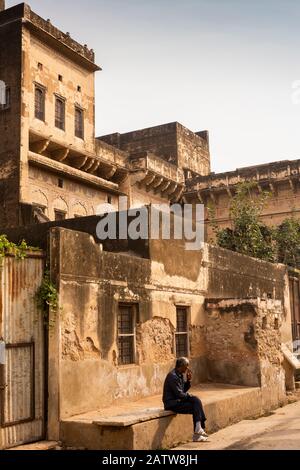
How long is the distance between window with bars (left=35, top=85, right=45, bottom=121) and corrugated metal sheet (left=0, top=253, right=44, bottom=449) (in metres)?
13.2

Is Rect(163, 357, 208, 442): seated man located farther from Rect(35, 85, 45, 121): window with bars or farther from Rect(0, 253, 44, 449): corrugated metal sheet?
Rect(35, 85, 45, 121): window with bars

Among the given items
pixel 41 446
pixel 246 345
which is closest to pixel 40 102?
pixel 246 345

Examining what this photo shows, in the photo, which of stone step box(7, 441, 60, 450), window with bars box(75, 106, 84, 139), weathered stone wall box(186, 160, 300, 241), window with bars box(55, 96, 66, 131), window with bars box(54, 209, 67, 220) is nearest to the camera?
stone step box(7, 441, 60, 450)

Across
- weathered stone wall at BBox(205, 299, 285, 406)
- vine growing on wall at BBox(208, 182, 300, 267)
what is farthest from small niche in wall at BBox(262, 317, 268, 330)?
vine growing on wall at BBox(208, 182, 300, 267)

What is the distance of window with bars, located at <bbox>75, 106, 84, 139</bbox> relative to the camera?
22969mm

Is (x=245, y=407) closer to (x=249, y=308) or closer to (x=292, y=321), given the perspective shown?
(x=249, y=308)

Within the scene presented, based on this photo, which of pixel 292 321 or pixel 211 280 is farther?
pixel 292 321

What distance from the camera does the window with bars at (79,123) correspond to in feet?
75.4

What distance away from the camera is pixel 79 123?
23234 millimetres

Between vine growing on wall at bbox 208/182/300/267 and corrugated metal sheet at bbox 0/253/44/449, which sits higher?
vine growing on wall at bbox 208/182/300/267

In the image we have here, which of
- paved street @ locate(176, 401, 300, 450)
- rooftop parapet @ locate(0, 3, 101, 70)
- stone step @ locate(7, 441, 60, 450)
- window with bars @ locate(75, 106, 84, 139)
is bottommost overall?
paved street @ locate(176, 401, 300, 450)

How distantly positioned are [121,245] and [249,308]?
131 inches
